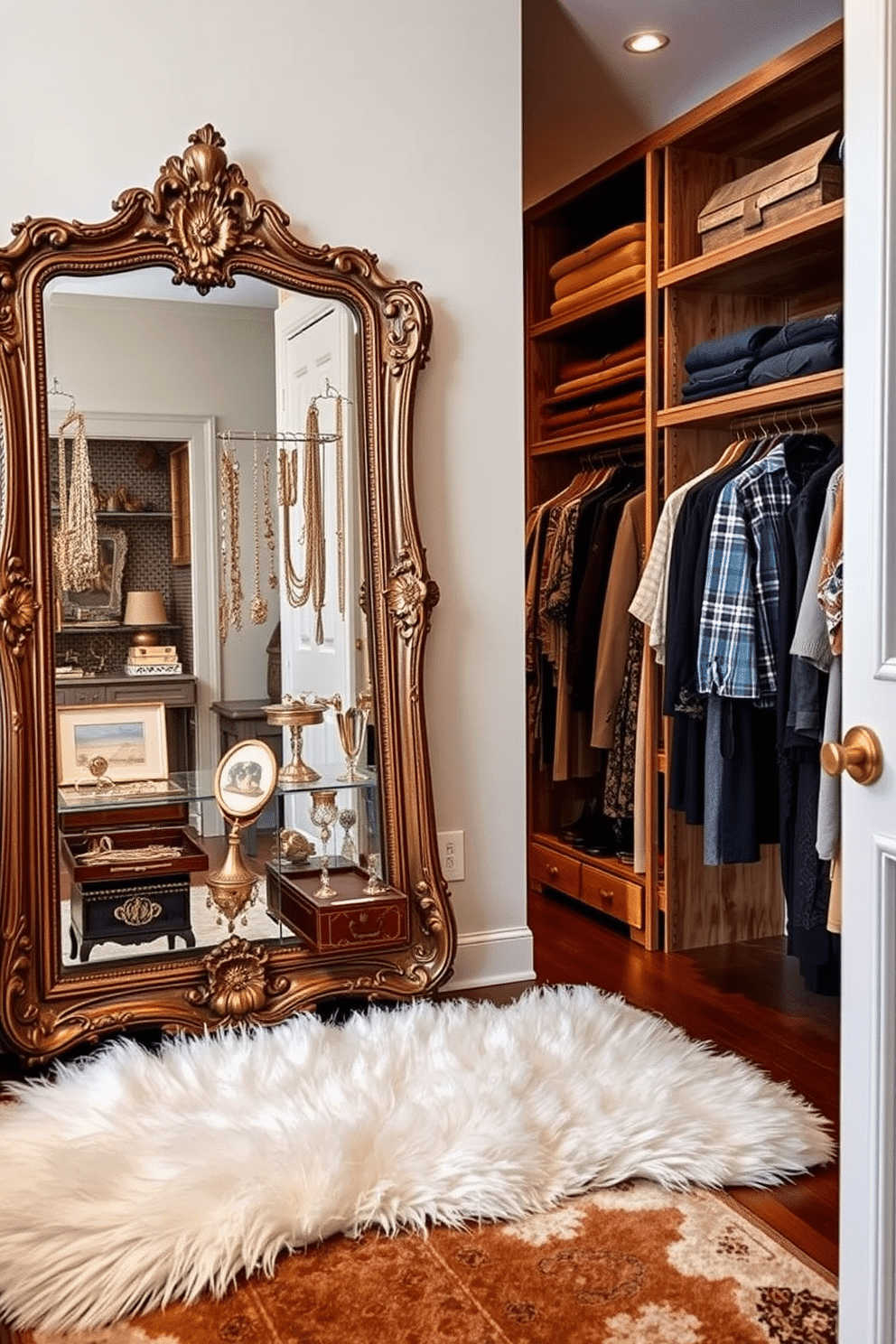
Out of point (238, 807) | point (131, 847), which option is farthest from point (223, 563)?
point (131, 847)

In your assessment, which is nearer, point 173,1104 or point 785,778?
point 173,1104

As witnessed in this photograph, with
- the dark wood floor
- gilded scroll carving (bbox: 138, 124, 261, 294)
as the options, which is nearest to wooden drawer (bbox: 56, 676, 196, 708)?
gilded scroll carving (bbox: 138, 124, 261, 294)

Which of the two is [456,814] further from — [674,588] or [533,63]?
[533,63]

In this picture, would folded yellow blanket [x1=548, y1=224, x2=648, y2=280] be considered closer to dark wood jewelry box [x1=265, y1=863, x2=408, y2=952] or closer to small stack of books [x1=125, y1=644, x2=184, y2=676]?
small stack of books [x1=125, y1=644, x2=184, y2=676]

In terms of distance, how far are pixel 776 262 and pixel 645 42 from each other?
0.67 m

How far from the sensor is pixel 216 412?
284cm

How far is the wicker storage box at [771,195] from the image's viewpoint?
123 inches

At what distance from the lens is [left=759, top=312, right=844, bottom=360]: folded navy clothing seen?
308 cm

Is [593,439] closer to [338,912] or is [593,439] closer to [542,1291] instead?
[338,912]

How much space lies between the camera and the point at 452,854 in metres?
3.16

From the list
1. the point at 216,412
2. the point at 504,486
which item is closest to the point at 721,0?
the point at 504,486

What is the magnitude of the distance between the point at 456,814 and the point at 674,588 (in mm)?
Answer: 880

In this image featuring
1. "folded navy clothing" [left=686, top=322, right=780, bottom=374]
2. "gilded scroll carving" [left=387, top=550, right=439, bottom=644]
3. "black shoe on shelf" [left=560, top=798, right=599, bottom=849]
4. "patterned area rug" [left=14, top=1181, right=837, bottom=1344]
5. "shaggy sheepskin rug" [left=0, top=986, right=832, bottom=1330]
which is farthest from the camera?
"black shoe on shelf" [left=560, top=798, right=599, bottom=849]

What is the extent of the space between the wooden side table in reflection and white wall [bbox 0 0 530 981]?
1.36 feet
